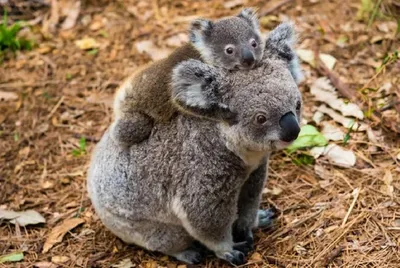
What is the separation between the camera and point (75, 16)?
7.51m

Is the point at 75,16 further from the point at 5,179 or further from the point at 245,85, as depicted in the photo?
the point at 245,85

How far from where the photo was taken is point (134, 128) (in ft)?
13.5

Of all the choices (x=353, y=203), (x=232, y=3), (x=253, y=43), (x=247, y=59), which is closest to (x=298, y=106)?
(x=247, y=59)

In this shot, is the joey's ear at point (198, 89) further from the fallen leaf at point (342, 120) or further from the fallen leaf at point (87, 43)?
the fallen leaf at point (87, 43)

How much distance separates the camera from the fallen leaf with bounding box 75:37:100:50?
6.98 metres

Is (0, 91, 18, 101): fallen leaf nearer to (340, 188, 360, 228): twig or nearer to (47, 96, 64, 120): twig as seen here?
(47, 96, 64, 120): twig

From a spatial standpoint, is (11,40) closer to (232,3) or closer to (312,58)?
(232,3)

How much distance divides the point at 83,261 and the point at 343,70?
3.06 metres

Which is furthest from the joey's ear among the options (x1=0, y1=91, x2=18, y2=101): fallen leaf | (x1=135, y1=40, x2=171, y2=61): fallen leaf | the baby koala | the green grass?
the green grass

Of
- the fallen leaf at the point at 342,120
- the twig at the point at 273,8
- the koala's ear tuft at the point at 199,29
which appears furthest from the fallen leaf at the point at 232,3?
the koala's ear tuft at the point at 199,29

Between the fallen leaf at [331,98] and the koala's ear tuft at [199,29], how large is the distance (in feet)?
5.18

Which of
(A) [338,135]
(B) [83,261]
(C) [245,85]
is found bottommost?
(B) [83,261]

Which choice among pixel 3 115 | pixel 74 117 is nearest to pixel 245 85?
pixel 74 117

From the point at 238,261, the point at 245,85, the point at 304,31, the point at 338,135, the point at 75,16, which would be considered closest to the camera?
the point at 245,85
